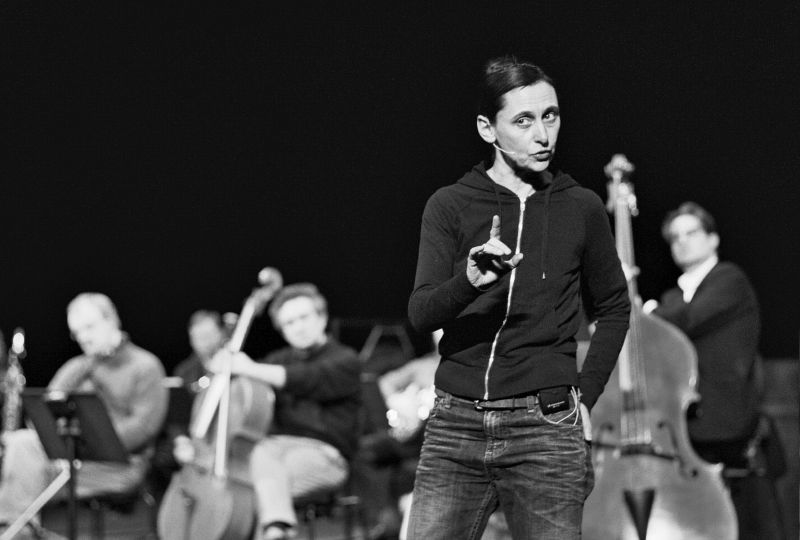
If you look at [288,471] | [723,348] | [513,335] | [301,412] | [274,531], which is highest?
[513,335]

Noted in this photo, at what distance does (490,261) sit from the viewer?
70.3 inches

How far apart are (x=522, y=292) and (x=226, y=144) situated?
5862 millimetres

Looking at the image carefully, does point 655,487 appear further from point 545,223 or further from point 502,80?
point 502,80

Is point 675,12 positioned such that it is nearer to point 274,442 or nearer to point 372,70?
point 372,70

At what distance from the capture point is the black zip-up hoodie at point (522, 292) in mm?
1966

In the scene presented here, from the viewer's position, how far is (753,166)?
592 centimetres

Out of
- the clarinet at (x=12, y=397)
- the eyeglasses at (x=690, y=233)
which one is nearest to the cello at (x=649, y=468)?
the eyeglasses at (x=690, y=233)

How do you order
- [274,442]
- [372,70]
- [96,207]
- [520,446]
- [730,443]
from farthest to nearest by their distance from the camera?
[96,207] < [372,70] < [274,442] < [730,443] < [520,446]

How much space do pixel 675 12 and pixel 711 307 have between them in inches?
87.0

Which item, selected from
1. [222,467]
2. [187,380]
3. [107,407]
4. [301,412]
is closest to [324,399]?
[301,412]

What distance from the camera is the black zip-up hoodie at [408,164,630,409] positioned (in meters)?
1.97

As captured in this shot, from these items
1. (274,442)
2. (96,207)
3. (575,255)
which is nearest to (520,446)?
(575,255)

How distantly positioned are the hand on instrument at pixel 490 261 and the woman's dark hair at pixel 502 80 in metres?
0.29

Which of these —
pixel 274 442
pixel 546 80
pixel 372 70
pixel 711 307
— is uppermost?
pixel 372 70
